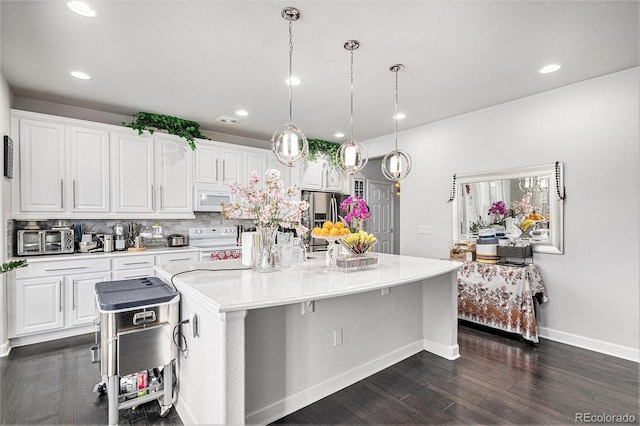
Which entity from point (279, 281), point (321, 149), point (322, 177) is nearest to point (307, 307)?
point (279, 281)

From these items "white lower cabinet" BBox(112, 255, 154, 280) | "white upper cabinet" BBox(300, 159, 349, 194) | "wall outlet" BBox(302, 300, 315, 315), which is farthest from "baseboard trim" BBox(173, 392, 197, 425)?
"white upper cabinet" BBox(300, 159, 349, 194)

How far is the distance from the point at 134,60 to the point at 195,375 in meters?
2.57

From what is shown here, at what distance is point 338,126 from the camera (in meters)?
4.83

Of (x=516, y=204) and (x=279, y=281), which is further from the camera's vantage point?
(x=516, y=204)

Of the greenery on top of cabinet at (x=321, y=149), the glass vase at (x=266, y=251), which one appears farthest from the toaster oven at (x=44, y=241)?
the greenery on top of cabinet at (x=321, y=149)

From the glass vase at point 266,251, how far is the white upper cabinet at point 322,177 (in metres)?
3.26

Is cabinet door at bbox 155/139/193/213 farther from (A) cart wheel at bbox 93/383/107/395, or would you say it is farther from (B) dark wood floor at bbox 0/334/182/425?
(A) cart wheel at bbox 93/383/107/395

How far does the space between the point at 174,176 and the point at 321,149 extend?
99.3 inches

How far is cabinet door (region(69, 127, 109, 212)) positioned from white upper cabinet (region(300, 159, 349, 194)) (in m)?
2.84

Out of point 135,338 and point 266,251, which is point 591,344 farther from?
point 135,338

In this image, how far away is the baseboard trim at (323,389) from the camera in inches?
79.6

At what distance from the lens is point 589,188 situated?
3.20m

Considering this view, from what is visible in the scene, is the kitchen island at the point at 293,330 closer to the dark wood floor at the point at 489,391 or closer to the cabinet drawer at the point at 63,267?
the dark wood floor at the point at 489,391

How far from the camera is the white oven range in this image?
4.55m
